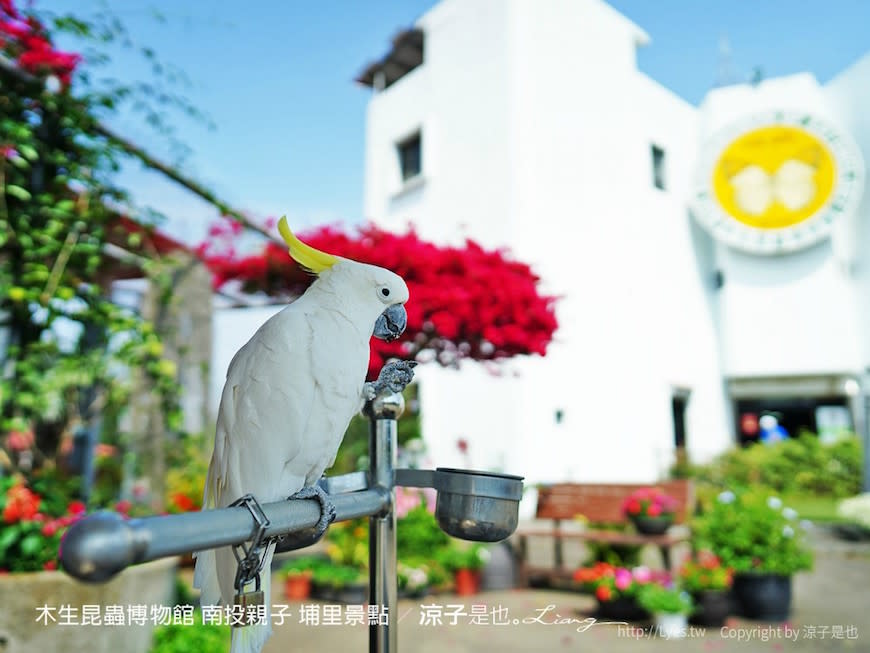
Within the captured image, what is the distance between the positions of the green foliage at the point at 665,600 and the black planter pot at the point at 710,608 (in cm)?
5

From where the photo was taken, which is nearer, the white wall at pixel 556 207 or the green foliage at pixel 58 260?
the green foliage at pixel 58 260

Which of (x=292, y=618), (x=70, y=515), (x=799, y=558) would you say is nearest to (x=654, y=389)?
(x=799, y=558)

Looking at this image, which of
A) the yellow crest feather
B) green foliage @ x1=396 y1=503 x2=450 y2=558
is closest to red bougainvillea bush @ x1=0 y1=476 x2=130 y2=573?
the yellow crest feather

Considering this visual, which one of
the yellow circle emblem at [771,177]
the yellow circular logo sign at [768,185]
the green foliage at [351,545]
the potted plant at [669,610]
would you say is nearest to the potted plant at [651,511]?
the potted plant at [669,610]

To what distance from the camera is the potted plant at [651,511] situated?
3920 mm

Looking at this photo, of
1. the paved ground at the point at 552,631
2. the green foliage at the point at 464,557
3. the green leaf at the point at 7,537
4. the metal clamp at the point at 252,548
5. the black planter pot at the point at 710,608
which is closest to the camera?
the metal clamp at the point at 252,548

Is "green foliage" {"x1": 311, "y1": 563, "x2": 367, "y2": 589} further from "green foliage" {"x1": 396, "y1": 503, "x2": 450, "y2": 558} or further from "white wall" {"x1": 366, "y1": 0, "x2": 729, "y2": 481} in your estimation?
"white wall" {"x1": 366, "y1": 0, "x2": 729, "y2": 481}

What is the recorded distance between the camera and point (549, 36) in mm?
6836

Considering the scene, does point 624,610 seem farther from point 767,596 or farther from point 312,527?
point 312,527

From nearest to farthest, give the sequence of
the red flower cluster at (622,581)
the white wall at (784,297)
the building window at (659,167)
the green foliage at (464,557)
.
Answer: the red flower cluster at (622,581) → the green foliage at (464,557) → the building window at (659,167) → the white wall at (784,297)

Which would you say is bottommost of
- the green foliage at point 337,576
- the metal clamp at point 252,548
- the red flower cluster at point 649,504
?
the green foliage at point 337,576

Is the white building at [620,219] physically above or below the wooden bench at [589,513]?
above

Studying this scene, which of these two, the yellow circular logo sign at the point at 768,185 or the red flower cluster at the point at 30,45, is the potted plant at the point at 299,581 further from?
the yellow circular logo sign at the point at 768,185

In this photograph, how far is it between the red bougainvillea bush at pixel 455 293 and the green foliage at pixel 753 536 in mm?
1878
